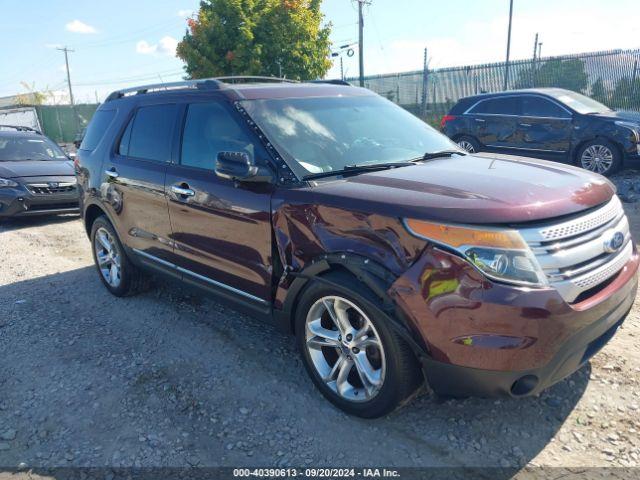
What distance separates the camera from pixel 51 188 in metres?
8.62

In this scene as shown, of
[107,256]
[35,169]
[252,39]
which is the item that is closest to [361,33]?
[252,39]

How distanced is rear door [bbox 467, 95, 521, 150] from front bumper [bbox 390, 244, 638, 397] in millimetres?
8430

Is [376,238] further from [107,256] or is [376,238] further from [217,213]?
[107,256]

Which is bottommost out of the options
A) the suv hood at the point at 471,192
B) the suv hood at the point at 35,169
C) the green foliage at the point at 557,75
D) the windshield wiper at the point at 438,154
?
the suv hood at the point at 35,169

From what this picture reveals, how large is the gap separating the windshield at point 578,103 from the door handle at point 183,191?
8376 millimetres

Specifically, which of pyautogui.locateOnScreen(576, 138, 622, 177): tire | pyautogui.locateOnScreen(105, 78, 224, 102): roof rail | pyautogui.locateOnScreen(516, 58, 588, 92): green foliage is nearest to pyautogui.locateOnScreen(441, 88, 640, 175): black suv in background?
pyautogui.locateOnScreen(576, 138, 622, 177): tire

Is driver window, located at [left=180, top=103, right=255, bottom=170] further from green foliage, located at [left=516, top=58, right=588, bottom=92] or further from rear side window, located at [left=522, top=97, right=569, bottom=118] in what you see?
green foliage, located at [left=516, top=58, right=588, bottom=92]

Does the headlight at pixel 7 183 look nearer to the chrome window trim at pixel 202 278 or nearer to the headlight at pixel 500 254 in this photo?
the chrome window trim at pixel 202 278

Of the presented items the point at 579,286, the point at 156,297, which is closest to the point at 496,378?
the point at 579,286

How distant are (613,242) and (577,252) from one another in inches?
16.9

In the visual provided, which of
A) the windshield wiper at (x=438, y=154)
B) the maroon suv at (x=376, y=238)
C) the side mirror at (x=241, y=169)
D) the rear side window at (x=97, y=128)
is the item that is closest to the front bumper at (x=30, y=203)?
the rear side window at (x=97, y=128)

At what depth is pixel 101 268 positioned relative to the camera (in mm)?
5234

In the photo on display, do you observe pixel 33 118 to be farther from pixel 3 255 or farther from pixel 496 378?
pixel 496 378

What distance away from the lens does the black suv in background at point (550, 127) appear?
8977 millimetres
